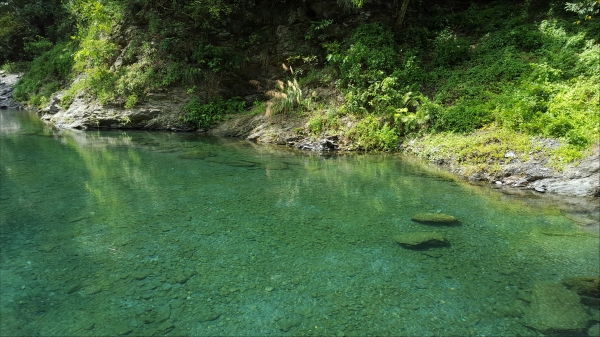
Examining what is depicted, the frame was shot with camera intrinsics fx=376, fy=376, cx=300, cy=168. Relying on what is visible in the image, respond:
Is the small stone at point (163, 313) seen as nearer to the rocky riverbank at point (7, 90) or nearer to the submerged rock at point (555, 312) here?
the submerged rock at point (555, 312)

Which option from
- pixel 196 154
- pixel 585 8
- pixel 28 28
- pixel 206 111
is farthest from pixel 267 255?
pixel 28 28

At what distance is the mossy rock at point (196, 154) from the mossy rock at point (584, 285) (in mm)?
9505

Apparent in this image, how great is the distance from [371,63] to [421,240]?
370 inches

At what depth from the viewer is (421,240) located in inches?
225

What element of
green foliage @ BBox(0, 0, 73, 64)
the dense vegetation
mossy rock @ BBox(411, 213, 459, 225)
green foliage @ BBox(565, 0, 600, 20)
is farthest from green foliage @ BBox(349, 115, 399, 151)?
green foliage @ BBox(0, 0, 73, 64)

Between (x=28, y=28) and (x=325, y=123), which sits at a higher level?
(x=28, y=28)

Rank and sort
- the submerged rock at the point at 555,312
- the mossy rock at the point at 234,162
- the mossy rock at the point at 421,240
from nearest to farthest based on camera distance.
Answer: the submerged rock at the point at 555,312 < the mossy rock at the point at 421,240 < the mossy rock at the point at 234,162

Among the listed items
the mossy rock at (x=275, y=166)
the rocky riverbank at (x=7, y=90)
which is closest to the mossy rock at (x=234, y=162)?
the mossy rock at (x=275, y=166)

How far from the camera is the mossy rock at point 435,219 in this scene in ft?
21.1

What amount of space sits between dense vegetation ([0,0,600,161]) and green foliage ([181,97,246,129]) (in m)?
0.06

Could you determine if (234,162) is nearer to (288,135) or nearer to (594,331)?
(288,135)

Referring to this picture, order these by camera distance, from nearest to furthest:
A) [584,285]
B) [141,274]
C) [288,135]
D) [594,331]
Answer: [594,331] < [584,285] < [141,274] < [288,135]

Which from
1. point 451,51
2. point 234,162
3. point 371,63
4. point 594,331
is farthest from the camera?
point 371,63

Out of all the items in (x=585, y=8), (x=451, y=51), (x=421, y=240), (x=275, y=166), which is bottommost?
(x=421, y=240)
